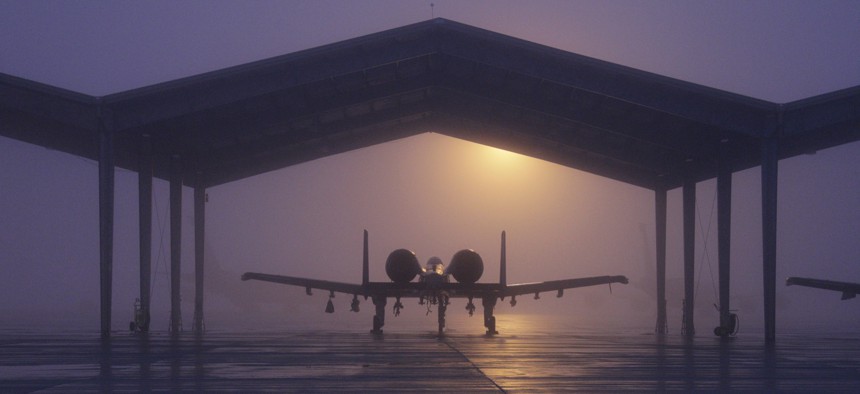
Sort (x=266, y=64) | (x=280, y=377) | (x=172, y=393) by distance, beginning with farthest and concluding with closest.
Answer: (x=266, y=64)
(x=280, y=377)
(x=172, y=393)

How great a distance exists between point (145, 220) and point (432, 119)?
14.4 metres

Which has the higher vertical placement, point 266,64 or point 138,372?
point 266,64

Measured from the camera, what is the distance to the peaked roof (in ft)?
105

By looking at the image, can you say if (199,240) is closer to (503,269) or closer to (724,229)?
(503,269)

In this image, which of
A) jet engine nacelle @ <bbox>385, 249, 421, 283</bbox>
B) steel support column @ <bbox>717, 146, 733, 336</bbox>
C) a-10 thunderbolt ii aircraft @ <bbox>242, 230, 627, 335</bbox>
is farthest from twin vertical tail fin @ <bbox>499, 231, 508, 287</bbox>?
steel support column @ <bbox>717, 146, 733, 336</bbox>

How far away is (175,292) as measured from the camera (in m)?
40.6

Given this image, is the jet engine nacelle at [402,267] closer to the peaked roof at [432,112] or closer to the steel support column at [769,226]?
the peaked roof at [432,112]

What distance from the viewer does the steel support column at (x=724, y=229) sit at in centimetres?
3603

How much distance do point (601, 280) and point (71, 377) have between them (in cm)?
2805

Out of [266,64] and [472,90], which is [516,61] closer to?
[472,90]

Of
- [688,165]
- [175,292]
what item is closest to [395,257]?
[175,292]

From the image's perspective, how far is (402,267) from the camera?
33625 millimetres

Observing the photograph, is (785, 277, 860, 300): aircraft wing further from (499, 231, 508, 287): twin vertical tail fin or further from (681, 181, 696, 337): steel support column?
(499, 231, 508, 287): twin vertical tail fin

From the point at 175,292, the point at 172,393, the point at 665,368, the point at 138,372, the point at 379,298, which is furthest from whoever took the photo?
the point at 175,292
